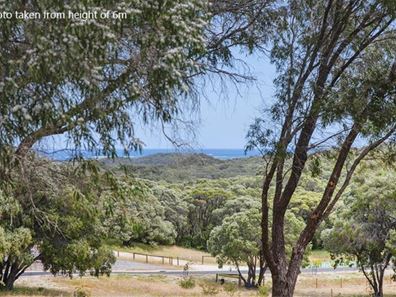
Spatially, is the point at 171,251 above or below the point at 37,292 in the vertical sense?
below

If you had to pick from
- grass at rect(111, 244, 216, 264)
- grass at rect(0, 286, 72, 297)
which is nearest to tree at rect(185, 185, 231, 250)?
grass at rect(111, 244, 216, 264)

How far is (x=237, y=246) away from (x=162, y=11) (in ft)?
62.3

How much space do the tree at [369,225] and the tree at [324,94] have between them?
21.9 feet

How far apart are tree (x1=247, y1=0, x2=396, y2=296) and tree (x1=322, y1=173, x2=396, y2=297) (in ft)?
21.9

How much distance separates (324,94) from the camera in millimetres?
6961

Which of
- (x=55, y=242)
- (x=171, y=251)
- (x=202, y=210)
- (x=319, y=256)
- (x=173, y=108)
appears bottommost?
(x=319, y=256)

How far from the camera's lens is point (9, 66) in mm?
3311

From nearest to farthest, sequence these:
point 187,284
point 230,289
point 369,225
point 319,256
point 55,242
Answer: point 369,225 < point 55,242 < point 230,289 < point 187,284 < point 319,256

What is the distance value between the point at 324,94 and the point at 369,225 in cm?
909

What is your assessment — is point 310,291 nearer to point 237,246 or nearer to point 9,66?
point 237,246

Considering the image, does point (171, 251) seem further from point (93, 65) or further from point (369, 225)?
point (93, 65)

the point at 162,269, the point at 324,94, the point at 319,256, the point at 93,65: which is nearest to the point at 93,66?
the point at 93,65

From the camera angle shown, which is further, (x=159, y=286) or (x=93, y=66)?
(x=159, y=286)

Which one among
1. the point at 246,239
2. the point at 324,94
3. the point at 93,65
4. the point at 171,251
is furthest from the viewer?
the point at 171,251
